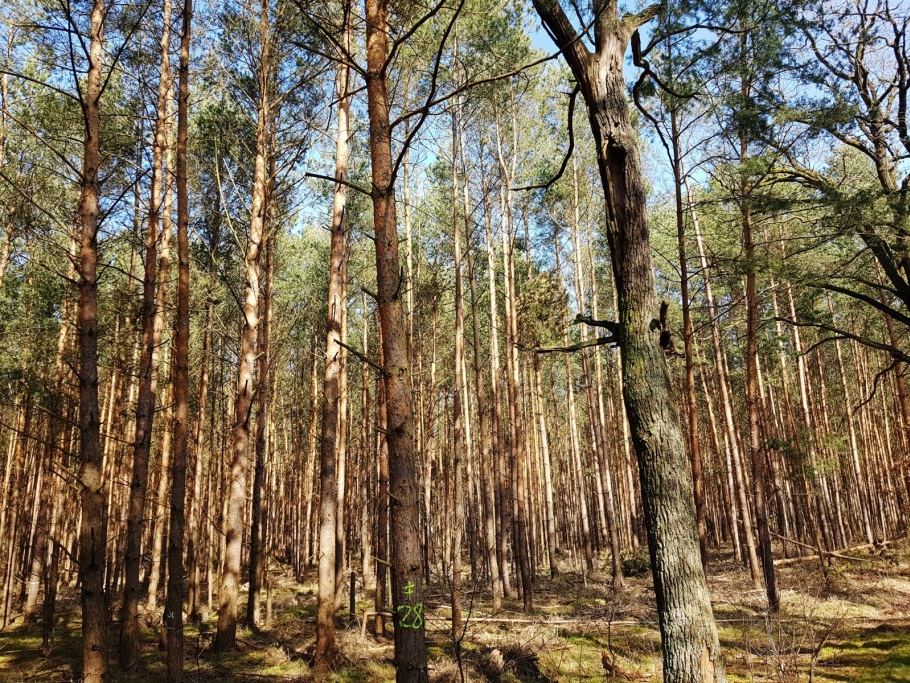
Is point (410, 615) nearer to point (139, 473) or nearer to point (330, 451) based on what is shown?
point (330, 451)

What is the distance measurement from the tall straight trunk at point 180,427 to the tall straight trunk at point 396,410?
13.2 feet

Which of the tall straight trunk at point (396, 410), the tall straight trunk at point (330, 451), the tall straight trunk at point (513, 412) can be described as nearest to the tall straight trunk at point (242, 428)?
the tall straight trunk at point (330, 451)

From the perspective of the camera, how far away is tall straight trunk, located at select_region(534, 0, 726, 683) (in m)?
3.27

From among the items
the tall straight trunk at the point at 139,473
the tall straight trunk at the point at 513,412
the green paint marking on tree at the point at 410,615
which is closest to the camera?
the green paint marking on tree at the point at 410,615

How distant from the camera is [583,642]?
8195 millimetres

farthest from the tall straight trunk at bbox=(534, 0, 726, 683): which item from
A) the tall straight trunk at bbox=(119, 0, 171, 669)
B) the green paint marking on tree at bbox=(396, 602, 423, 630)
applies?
the tall straight trunk at bbox=(119, 0, 171, 669)

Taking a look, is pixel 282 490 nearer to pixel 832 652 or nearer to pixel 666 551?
pixel 832 652

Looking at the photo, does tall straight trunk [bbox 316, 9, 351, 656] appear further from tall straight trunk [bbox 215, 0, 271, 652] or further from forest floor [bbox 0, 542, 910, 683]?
tall straight trunk [bbox 215, 0, 271, 652]

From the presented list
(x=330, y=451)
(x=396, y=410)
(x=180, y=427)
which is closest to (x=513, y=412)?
(x=330, y=451)

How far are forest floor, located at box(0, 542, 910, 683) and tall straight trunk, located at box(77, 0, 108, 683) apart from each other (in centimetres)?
291

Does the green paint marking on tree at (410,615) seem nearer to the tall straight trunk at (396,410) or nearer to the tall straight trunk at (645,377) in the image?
the tall straight trunk at (396,410)

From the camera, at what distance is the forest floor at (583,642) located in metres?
6.24

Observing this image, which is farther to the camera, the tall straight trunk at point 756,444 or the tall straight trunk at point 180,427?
the tall straight trunk at point 756,444

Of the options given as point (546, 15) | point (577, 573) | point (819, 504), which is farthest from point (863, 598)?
point (546, 15)
